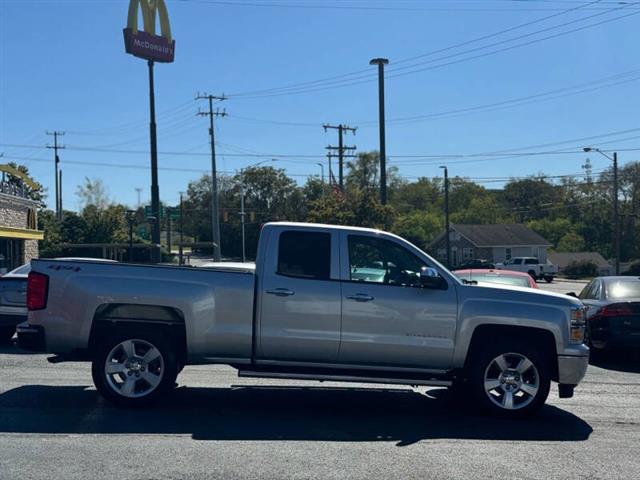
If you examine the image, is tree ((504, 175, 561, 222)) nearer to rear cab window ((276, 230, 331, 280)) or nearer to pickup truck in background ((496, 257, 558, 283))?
pickup truck in background ((496, 257, 558, 283))

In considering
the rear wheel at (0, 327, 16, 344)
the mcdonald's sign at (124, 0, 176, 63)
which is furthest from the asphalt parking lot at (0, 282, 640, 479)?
the mcdonald's sign at (124, 0, 176, 63)

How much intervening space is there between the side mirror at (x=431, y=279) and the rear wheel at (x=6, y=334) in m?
8.27

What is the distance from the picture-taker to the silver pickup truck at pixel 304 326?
7609 millimetres

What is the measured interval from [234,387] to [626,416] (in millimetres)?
4576

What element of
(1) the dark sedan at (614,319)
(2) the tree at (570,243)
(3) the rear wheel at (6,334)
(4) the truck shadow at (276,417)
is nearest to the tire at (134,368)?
(4) the truck shadow at (276,417)

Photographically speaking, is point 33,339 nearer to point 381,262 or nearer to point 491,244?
point 381,262

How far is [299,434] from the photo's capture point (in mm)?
6801

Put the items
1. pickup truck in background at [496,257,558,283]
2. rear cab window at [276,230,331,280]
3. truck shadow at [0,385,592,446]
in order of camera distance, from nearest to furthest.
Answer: truck shadow at [0,385,592,446]
rear cab window at [276,230,331,280]
pickup truck in background at [496,257,558,283]

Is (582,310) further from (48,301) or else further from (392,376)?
(48,301)

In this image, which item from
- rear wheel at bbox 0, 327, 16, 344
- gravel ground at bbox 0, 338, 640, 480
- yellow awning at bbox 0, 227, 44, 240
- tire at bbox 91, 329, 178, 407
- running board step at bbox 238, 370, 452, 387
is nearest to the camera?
gravel ground at bbox 0, 338, 640, 480

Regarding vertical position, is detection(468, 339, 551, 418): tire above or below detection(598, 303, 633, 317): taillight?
below

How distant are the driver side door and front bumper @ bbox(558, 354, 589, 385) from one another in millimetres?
1189

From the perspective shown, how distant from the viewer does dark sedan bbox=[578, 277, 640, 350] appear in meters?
11.4

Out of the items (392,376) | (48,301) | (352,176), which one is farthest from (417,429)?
(352,176)
